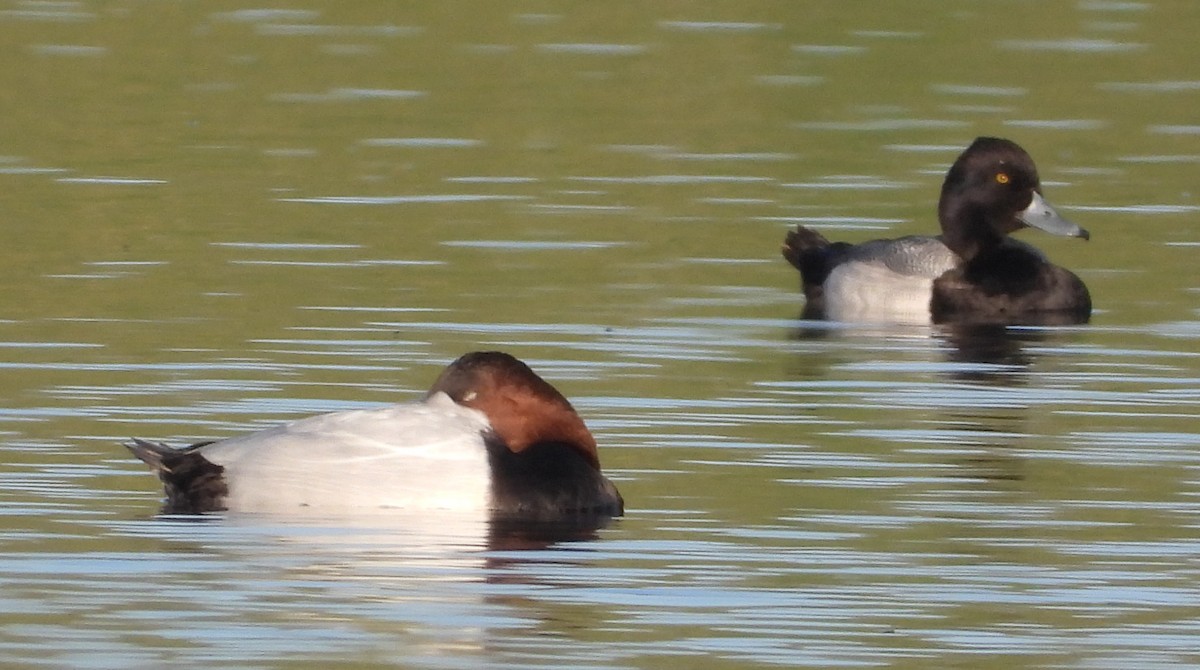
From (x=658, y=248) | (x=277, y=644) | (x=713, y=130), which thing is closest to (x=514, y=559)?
(x=277, y=644)

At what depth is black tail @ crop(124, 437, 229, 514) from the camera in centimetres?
980

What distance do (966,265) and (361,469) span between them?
7.30 meters

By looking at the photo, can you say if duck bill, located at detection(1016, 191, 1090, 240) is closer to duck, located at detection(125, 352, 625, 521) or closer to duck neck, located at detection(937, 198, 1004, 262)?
duck neck, located at detection(937, 198, 1004, 262)

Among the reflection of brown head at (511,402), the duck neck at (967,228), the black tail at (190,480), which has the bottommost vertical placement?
the black tail at (190,480)

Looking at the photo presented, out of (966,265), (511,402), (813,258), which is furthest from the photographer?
(966,265)

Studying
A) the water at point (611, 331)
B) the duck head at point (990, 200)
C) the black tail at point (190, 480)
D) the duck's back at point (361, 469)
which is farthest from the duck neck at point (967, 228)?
the black tail at point (190, 480)

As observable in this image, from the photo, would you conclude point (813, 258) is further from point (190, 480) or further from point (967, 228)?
point (190, 480)

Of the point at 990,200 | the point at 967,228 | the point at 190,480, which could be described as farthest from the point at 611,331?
the point at 190,480

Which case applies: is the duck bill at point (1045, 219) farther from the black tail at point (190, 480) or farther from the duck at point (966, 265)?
the black tail at point (190, 480)

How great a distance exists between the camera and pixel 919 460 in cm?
1102

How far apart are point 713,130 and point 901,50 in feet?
15.7

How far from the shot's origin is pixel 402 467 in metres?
9.78

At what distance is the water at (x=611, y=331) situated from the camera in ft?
27.7

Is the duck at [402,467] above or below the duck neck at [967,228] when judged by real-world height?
below
